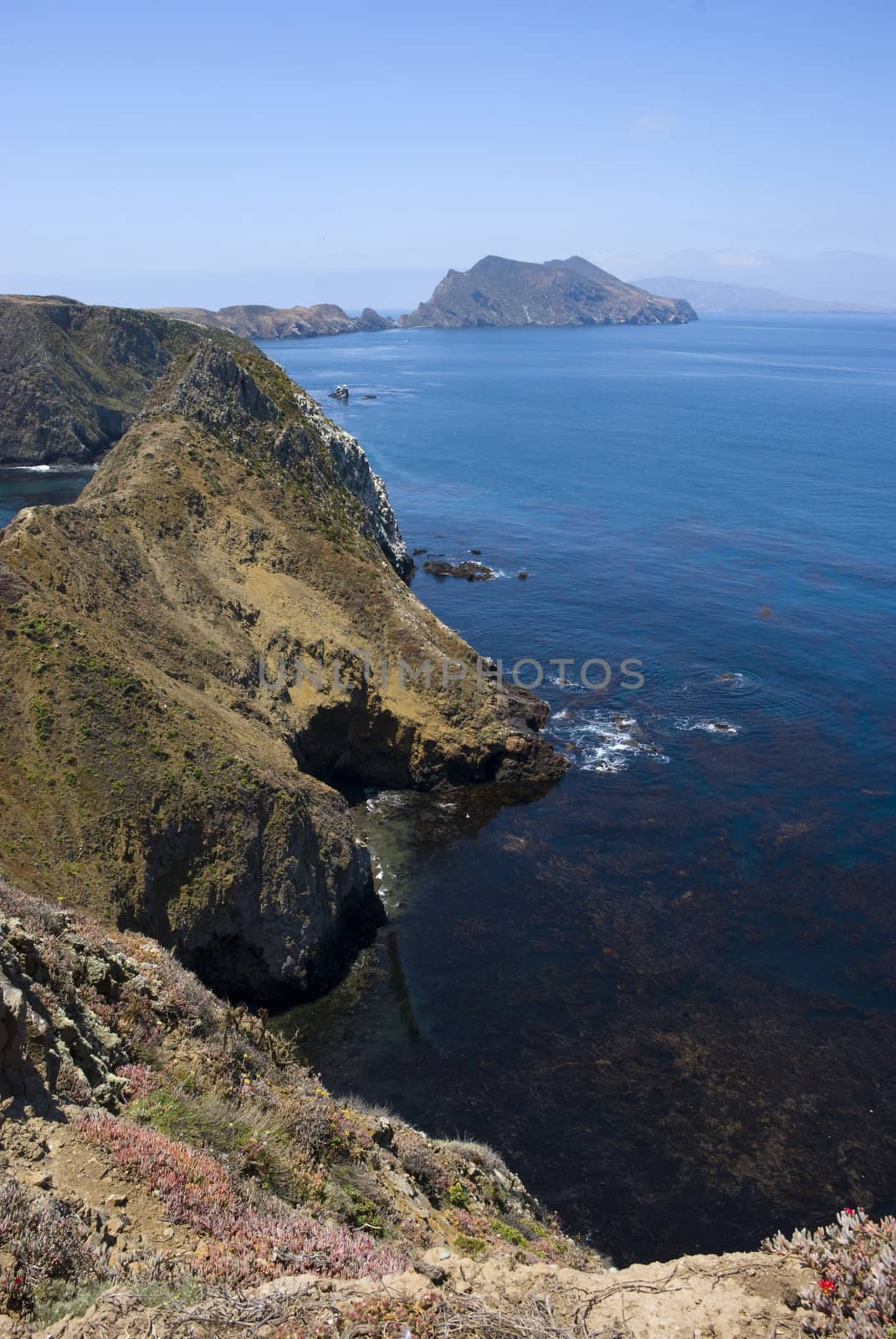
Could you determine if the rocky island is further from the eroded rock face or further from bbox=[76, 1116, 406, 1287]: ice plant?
the eroded rock face

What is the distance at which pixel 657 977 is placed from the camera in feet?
118

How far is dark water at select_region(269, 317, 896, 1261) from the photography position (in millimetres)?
28969

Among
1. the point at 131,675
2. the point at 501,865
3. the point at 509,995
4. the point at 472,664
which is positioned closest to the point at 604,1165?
the point at 509,995

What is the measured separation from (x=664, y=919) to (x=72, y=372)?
13624 centimetres

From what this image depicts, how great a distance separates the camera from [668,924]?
3872 cm

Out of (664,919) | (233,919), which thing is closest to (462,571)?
(664,919)

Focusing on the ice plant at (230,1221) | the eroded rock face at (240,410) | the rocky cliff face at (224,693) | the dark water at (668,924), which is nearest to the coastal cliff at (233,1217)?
the ice plant at (230,1221)

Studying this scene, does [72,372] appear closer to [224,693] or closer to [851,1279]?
[224,693]

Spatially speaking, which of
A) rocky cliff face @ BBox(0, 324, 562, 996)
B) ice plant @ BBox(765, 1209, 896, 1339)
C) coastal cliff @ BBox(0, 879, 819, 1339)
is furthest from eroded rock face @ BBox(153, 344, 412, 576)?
ice plant @ BBox(765, 1209, 896, 1339)

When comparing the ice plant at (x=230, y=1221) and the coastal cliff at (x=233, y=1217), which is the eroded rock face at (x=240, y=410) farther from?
the ice plant at (x=230, y=1221)

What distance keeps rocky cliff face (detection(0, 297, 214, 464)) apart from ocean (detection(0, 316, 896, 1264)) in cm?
8095

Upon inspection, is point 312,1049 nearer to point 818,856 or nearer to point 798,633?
point 818,856

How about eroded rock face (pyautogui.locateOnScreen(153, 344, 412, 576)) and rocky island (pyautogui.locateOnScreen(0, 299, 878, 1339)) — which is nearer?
rocky island (pyautogui.locateOnScreen(0, 299, 878, 1339))

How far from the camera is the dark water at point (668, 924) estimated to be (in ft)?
95.0
